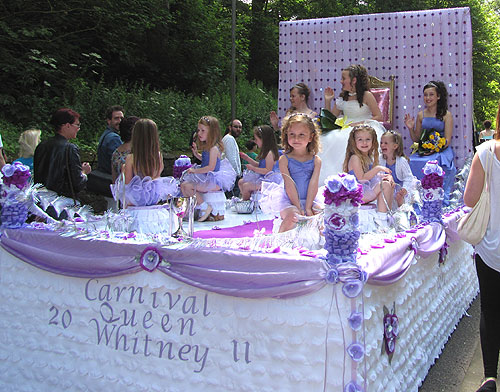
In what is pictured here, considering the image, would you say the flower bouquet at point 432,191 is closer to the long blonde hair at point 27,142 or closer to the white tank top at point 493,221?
the white tank top at point 493,221

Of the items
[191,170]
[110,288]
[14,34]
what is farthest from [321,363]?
[14,34]

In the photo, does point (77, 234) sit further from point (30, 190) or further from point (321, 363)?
point (321, 363)

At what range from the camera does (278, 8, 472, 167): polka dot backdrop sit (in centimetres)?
655

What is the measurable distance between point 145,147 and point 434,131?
365 cm

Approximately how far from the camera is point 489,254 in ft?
9.64

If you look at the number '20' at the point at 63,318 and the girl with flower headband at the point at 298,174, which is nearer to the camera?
the number '20' at the point at 63,318

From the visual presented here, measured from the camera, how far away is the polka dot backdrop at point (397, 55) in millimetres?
6551

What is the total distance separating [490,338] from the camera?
299 centimetres

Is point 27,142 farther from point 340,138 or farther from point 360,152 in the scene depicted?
point 340,138

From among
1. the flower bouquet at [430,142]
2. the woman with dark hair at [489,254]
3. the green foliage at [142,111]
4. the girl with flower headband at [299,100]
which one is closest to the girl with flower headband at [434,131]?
the flower bouquet at [430,142]

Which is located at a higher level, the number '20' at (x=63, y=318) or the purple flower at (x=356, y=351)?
the purple flower at (x=356, y=351)

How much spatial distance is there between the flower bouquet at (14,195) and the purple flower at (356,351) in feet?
6.91

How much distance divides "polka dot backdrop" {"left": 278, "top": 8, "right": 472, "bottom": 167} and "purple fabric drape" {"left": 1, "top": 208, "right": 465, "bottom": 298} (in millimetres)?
3870

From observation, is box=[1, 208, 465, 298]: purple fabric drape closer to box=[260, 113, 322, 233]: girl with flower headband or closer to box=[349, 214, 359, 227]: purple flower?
box=[349, 214, 359, 227]: purple flower
